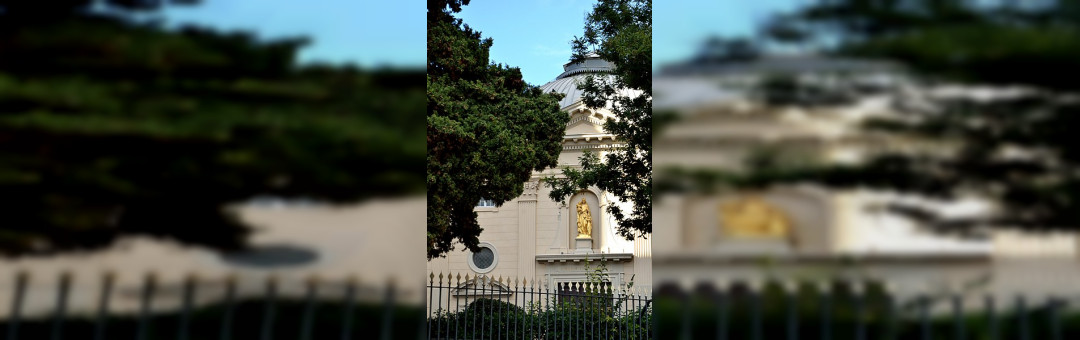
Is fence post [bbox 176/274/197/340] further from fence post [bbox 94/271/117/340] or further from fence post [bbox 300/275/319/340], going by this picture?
fence post [bbox 300/275/319/340]

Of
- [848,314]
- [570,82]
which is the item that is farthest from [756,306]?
[570,82]

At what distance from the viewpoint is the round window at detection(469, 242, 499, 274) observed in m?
25.4

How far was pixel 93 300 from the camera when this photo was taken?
2701mm

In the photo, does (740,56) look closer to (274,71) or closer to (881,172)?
(881,172)

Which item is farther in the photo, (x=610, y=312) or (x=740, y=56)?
(x=610, y=312)

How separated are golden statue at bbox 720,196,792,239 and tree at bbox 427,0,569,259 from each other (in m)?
10.9

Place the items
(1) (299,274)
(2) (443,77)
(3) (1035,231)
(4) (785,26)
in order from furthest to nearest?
(2) (443,77) → (1) (299,274) → (4) (785,26) → (3) (1035,231)

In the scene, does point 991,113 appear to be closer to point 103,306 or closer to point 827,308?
point 827,308

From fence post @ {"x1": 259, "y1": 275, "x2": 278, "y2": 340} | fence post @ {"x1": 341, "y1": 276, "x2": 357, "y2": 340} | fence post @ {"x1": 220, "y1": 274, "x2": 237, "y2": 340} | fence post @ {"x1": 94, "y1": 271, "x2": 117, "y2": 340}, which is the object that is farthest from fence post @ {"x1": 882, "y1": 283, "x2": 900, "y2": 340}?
fence post @ {"x1": 94, "y1": 271, "x2": 117, "y2": 340}

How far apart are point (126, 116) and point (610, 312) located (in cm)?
1307

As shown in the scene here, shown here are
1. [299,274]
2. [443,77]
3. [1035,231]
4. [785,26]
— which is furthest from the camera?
[443,77]

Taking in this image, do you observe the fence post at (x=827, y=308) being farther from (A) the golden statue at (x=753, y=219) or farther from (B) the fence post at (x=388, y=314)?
(B) the fence post at (x=388, y=314)

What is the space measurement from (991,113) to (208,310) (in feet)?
7.51

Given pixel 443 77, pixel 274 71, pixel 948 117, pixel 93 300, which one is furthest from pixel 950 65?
pixel 443 77
